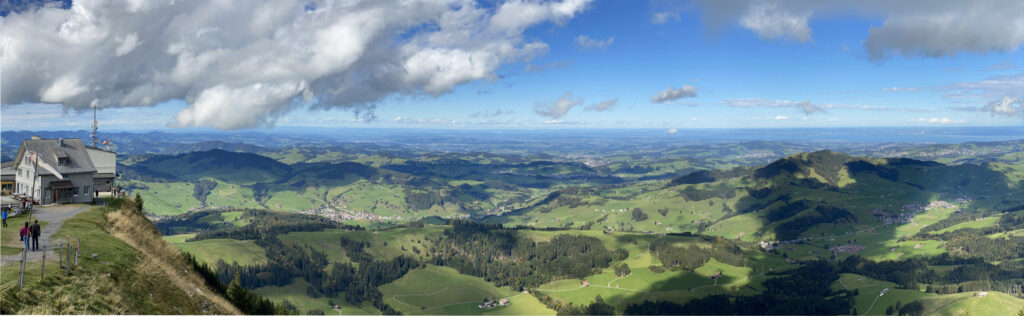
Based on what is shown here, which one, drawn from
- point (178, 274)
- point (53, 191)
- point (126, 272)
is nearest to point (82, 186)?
point (53, 191)

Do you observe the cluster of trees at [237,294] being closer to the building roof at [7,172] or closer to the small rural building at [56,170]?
the small rural building at [56,170]

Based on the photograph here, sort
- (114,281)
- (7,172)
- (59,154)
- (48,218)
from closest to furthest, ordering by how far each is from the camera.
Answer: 1. (114,281)
2. (48,218)
3. (59,154)
4. (7,172)

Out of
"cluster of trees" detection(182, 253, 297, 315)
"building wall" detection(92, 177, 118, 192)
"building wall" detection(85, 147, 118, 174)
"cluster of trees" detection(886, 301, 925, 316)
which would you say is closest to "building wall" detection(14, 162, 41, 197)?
"building wall" detection(92, 177, 118, 192)

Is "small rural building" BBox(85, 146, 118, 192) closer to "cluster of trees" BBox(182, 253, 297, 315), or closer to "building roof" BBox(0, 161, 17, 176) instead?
"building roof" BBox(0, 161, 17, 176)

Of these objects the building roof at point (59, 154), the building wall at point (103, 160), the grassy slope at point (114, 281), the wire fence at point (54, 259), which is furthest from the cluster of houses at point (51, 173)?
the wire fence at point (54, 259)

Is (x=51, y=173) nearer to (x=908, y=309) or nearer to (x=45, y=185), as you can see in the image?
(x=45, y=185)

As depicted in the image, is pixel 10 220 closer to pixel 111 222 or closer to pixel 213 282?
pixel 111 222

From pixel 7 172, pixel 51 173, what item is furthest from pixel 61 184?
pixel 7 172
